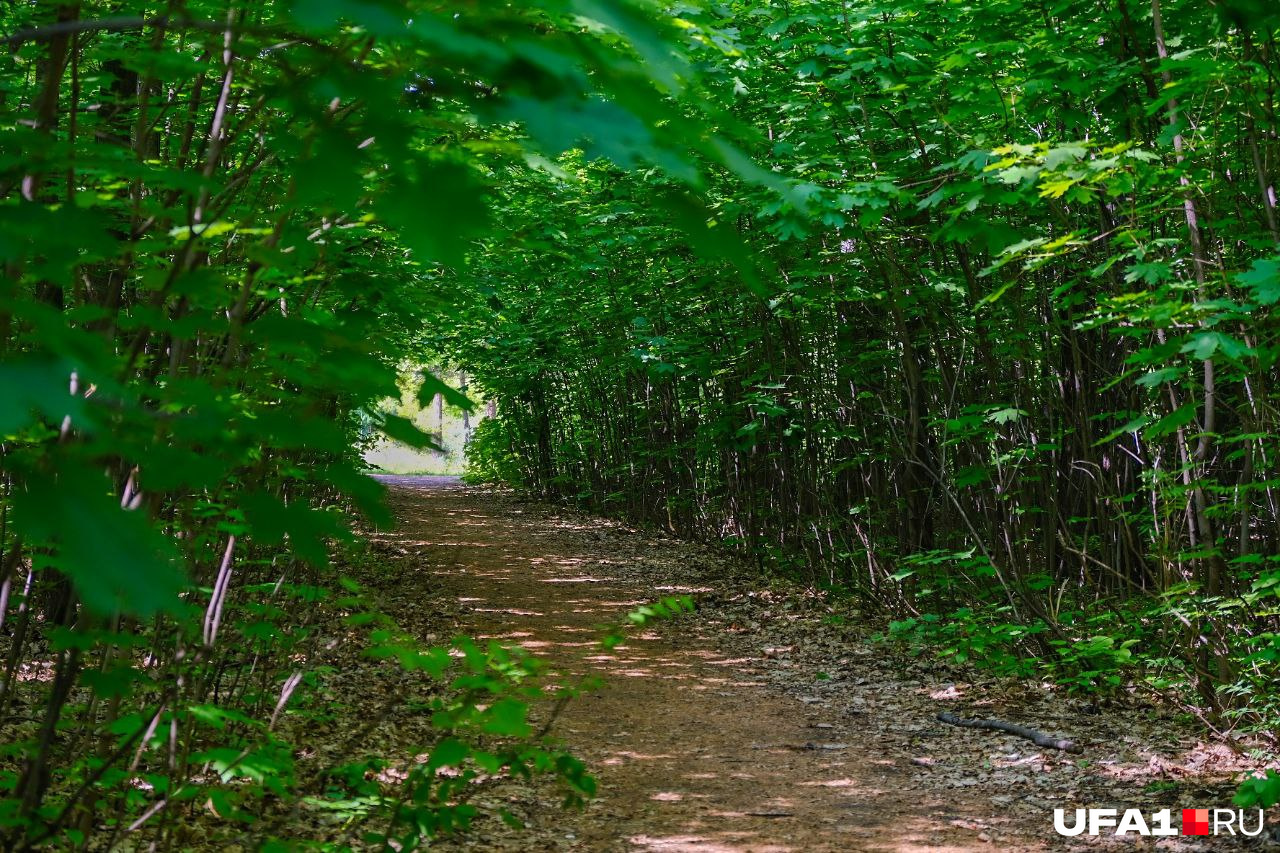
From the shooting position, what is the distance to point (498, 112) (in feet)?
3.42

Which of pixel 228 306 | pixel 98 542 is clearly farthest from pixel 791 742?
pixel 98 542

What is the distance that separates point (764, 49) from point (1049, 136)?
201 cm

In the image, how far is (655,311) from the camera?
1031 centimetres

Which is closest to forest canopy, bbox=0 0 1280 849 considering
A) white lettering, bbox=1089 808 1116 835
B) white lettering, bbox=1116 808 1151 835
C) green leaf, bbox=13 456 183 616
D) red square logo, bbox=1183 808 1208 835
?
green leaf, bbox=13 456 183 616

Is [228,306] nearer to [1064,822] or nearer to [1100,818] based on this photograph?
[1064,822]

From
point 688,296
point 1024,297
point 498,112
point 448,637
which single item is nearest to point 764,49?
point 1024,297

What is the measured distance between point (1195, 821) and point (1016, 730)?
125cm

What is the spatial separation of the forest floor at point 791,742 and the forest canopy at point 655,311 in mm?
301

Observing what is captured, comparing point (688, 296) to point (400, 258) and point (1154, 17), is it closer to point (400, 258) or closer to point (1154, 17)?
point (400, 258)

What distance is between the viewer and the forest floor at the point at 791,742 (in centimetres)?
398

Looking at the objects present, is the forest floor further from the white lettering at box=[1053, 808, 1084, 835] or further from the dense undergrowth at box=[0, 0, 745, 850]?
the dense undergrowth at box=[0, 0, 745, 850]

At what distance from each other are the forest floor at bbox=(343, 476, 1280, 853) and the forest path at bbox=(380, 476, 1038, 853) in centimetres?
1

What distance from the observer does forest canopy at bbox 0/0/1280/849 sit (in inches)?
45.5

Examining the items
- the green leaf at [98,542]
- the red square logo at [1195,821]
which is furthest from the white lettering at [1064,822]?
the green leaf at [98,542]
